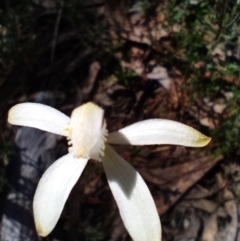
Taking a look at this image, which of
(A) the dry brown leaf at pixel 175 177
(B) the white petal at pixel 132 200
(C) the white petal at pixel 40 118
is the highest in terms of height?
(C) the white petal at pixel 40 118

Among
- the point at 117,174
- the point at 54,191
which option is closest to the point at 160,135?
the point at 117,174

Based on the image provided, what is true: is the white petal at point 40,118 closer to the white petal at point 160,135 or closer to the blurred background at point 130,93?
the white petal at point 160,135

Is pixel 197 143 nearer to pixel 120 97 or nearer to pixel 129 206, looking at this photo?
pixel 129 206

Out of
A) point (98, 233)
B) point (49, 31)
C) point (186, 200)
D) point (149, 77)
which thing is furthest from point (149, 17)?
point (98, 233)

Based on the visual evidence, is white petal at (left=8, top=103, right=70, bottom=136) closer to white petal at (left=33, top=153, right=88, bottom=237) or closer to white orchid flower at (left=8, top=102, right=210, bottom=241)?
white orchid flower at (left=8, top=102, right=210, bottom=241)

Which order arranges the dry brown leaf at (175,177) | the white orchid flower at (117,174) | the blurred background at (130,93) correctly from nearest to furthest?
the white orchid flower at (117,174)
the blurred background at (130,93)
the dry brown leaf at (175,177)

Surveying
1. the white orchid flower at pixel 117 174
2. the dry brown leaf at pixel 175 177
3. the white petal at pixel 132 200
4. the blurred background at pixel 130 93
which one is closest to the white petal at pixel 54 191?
the white orchid flower at pixel 117 174

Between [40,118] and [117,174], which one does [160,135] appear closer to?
[117,174]
